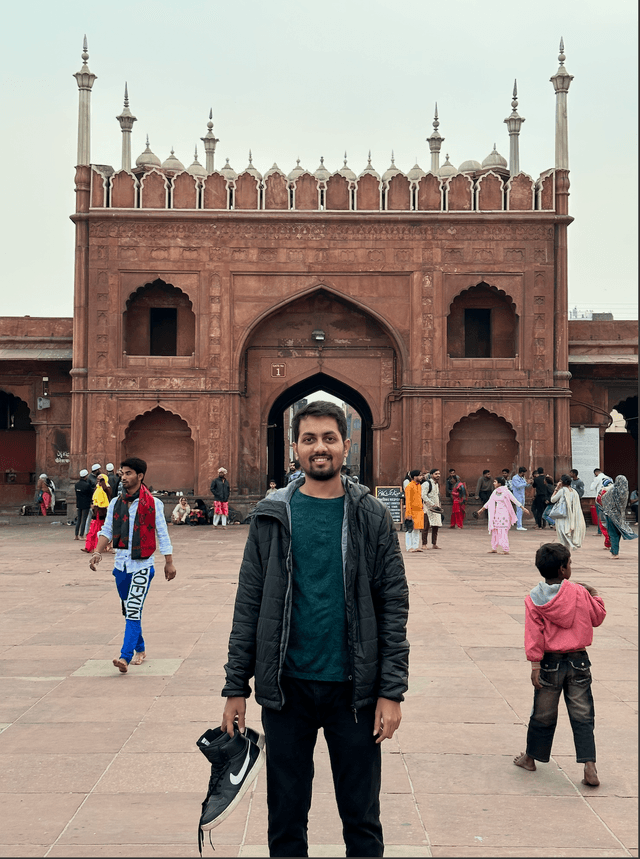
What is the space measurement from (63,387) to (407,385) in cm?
873

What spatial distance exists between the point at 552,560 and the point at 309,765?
1.85 metres

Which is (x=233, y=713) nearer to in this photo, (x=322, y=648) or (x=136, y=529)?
(x=322, y=648)

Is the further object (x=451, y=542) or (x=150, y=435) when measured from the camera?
(x=150, y=435)

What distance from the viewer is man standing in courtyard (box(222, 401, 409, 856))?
2.81m

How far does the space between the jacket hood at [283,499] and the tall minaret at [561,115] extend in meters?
20.6

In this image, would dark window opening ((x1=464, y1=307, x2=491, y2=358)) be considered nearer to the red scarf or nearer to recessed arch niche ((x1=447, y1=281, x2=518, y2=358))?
recessed arch niche ((x1=447, y1=281, x2=518, y2=358))

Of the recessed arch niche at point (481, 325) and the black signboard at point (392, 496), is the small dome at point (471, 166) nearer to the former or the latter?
the recessed arch niche at point (481, 325)

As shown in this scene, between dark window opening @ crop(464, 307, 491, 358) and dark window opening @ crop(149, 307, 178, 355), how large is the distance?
23.7ft

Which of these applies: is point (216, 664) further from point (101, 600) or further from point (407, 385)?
point (407, 385)

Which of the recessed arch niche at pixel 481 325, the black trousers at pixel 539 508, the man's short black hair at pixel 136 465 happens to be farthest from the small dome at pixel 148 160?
the man's short black hair at pixel 136 465

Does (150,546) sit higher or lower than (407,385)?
lower

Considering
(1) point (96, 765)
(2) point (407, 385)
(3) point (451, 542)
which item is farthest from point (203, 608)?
(2) point (407, 385)

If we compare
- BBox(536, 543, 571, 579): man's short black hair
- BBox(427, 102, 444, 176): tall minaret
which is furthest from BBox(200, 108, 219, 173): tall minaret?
BBox(536, 543, 571, 579): man's short black hair

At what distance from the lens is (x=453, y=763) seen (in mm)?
4301
